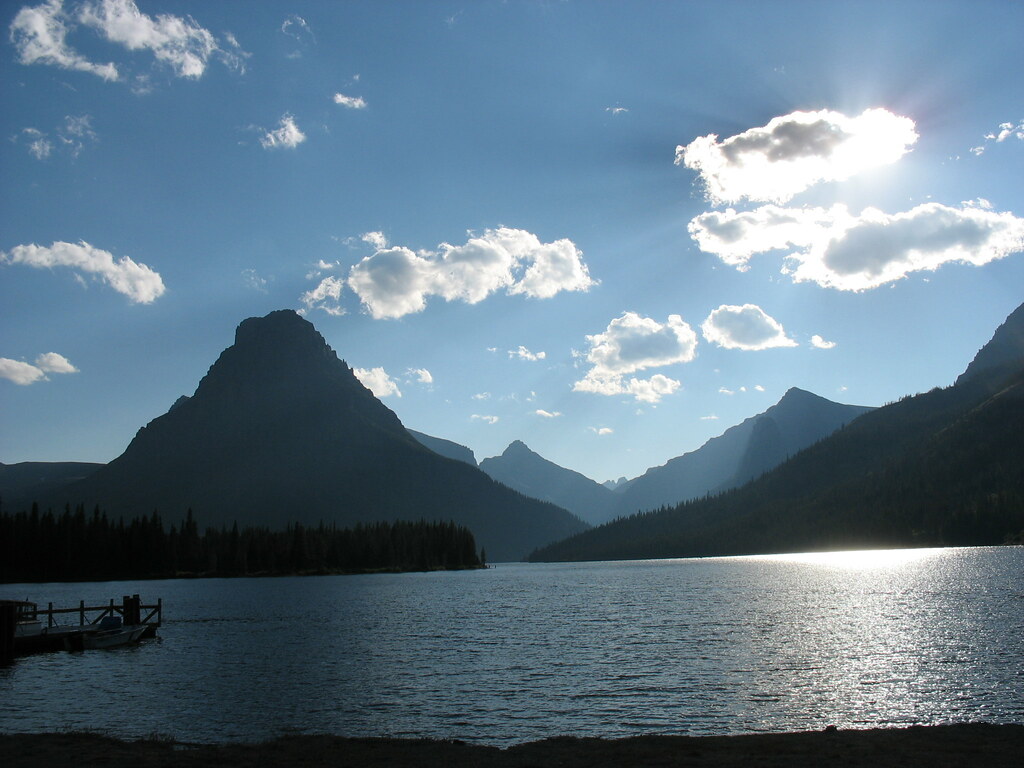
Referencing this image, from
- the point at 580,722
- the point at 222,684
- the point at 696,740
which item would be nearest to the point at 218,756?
the point at 580,722

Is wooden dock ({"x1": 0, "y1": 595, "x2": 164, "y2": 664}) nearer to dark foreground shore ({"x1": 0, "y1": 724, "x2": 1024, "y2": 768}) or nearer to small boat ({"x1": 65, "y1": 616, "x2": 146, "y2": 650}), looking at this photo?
small boat ({"x1": 65, "y1": 616, "x2": 146, "y2": 650})

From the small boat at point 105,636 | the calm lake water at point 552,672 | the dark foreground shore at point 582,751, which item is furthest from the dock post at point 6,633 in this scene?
the dark foreground shore at point 582,751

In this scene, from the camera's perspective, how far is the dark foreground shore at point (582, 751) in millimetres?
30672

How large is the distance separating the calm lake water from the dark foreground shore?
3.90 metres

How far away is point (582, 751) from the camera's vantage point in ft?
109

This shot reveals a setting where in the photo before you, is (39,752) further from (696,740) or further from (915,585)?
(915,585)

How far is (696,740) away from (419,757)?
42.2 ft

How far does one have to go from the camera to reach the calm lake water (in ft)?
138

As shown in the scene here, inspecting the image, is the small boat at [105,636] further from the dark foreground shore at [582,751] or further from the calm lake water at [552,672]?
the dark foreground shore at [582,751]

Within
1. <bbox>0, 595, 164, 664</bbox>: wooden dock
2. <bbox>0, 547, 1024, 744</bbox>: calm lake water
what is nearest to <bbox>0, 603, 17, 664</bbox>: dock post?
<bbox>0, 595, 164, 664</bbox>: wooden dock

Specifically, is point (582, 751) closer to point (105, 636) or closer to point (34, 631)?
point (105, 636)

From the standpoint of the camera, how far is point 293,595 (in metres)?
163

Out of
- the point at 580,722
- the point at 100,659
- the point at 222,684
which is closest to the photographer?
the point at 580,722

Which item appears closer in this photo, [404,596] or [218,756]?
[218,756]
